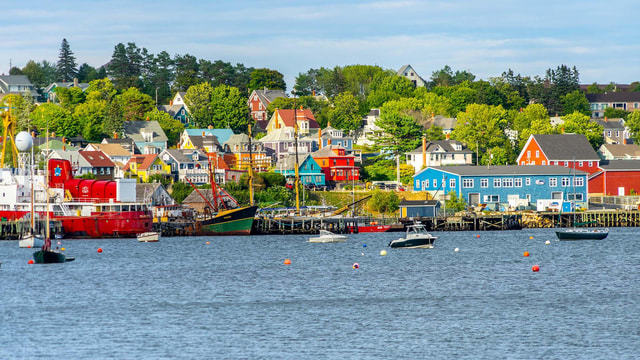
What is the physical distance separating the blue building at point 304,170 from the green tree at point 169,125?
35079 millimetres

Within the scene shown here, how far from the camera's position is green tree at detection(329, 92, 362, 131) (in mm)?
174500

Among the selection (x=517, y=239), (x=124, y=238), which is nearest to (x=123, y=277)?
(x=124, y=238)

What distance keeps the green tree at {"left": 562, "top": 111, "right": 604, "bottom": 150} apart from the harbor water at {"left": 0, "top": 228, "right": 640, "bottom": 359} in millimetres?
72698

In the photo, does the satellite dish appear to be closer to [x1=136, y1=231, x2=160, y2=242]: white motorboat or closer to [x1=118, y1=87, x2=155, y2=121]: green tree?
[x1=136, y1=231, x2=160, y2=242]: white motorboat

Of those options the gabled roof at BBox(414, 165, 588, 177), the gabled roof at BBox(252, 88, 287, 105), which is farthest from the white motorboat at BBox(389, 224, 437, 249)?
the gabled roof at BBox(252, 88, 287, 105)

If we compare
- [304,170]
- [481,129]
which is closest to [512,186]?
[304,170]

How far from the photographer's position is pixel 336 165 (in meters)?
144

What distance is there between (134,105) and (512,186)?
78.6 m

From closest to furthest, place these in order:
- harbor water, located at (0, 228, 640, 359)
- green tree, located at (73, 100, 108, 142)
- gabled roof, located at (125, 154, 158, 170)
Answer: harbor water, located at (0, 228, 640, 359)
gabled roof, located at (125, 154, 158, 170)
green tree, located at (73, 100, 108, 142)

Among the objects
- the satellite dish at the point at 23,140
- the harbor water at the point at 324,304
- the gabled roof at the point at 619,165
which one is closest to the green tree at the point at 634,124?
the gabled roof at the point at 619,165

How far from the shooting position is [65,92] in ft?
589

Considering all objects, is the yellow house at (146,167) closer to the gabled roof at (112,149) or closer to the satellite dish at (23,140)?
the gabled roof at (112,149)

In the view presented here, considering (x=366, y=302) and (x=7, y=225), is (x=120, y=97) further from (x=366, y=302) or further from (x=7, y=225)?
(x=366, y=302)

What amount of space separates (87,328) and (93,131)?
115693mm
